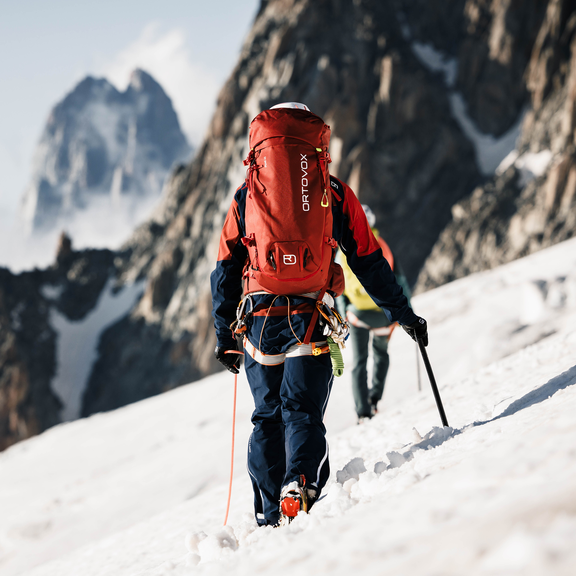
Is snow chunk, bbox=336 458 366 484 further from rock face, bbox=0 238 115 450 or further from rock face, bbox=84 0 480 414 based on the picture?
rock face, bbox=0 238 115 450

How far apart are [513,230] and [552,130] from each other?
8.94 meters

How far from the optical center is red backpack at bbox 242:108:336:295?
95.0 inches

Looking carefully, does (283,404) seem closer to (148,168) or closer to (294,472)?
(294,472)

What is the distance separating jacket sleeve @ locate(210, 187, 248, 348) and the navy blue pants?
12.4 inches

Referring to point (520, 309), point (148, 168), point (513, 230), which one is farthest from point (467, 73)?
point (148, 168)

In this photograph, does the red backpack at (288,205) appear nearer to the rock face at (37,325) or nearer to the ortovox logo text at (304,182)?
the ortovox logo text at (304,182)

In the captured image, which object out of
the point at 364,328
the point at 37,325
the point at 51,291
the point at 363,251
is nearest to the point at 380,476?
the point at 363,251

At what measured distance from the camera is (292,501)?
2158 millimetres

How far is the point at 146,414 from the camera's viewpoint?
32.3 ft

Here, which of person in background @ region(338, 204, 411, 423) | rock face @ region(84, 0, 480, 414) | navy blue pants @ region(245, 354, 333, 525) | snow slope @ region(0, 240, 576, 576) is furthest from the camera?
rock face @ region(84, 0, 480, 414)

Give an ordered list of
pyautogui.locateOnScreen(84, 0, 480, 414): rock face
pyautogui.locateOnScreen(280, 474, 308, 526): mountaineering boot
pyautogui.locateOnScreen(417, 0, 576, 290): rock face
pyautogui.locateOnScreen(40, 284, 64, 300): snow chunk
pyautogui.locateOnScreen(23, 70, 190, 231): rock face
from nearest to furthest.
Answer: pyautogui.locateOnScreen(280, 474, 308, 526): mountaineering boot → pyautogui.locateOnScreen(417, 0, 576, 290): rock face → pyautogui.locateOnScreen(84, 0, 480, 414): rock face → pyautogui.locateOnScreen(40, 284, 64, 300): snow chunk → pyautogui.locateOnScreen(23, 70, 190, 231): rock face

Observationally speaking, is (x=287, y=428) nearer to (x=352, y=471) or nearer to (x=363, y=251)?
(x=352, y=471)

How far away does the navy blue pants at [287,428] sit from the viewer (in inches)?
92.5

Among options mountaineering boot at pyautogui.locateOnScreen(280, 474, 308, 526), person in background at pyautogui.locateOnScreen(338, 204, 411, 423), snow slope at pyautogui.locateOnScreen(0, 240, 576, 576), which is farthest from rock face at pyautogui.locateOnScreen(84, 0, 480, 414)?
mountaineering boot at pyautogui.locateOnScreen(280, 474, 308, 526)
